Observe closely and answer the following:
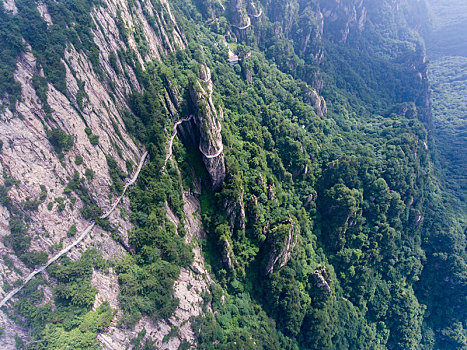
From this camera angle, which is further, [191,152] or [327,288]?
[327,288]

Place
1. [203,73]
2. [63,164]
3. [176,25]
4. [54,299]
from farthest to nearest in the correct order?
[176,25]
[203,73]
[63,164]
[54,299]

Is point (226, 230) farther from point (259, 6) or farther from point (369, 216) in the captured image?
point (259, 6)

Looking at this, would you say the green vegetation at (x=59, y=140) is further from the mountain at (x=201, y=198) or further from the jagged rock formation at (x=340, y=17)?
the jagged rock formation at (x=340, y=17)

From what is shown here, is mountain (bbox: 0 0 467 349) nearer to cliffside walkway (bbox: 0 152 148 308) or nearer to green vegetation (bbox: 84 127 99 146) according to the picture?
green vegetation (bbox: 84 127 99 146)

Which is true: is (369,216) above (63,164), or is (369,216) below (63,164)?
below

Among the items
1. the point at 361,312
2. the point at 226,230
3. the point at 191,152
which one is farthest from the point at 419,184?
the point at 191,152

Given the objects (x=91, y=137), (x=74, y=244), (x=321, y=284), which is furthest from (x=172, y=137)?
(x=321, y=284)

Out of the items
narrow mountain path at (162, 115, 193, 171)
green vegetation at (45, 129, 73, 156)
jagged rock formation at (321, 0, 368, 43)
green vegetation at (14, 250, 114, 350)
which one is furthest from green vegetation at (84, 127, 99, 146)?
jagged rock formation at (321, 0, 368, 43)
